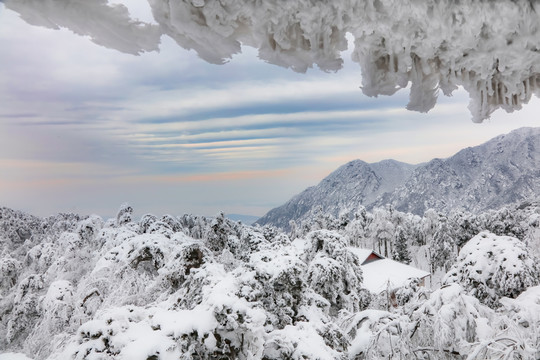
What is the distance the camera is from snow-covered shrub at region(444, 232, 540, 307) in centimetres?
309

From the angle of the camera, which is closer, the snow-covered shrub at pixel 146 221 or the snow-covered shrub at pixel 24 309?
the snow-covered shrub at pixel 24 309

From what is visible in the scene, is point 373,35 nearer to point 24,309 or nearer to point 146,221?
point 24,309

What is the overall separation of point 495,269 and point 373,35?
293cm

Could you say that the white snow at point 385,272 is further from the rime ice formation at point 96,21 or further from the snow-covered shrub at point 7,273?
the rime ice formation at point 96,21

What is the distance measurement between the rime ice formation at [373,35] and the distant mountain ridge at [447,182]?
441 ft

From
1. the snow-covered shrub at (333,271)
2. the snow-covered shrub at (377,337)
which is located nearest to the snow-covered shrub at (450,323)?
the snow-covered shrub at (377,337)

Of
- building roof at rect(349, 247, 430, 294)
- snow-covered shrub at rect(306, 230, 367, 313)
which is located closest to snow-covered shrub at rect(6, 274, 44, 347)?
snow-covered shrub at rect(306, 230, 367, 313)

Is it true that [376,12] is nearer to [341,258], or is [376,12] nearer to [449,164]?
[341,258]

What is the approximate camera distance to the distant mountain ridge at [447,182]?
15238 centimetres

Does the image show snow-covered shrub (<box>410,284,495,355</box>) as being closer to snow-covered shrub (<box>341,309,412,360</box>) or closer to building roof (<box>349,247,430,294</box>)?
snow-covered shrub (<box>341,309,412,360</box>)

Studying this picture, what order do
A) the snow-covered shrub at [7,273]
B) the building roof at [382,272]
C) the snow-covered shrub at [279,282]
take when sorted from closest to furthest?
the snow-covered shrub at [279,282] → the snow-covered shrub at [7,273] → the building roof at [382,272]

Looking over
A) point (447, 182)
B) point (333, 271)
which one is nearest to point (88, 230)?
point (333, 271)

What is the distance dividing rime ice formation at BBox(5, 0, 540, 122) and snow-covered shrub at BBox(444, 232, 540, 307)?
6.83 feet

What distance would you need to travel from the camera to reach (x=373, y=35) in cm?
146
